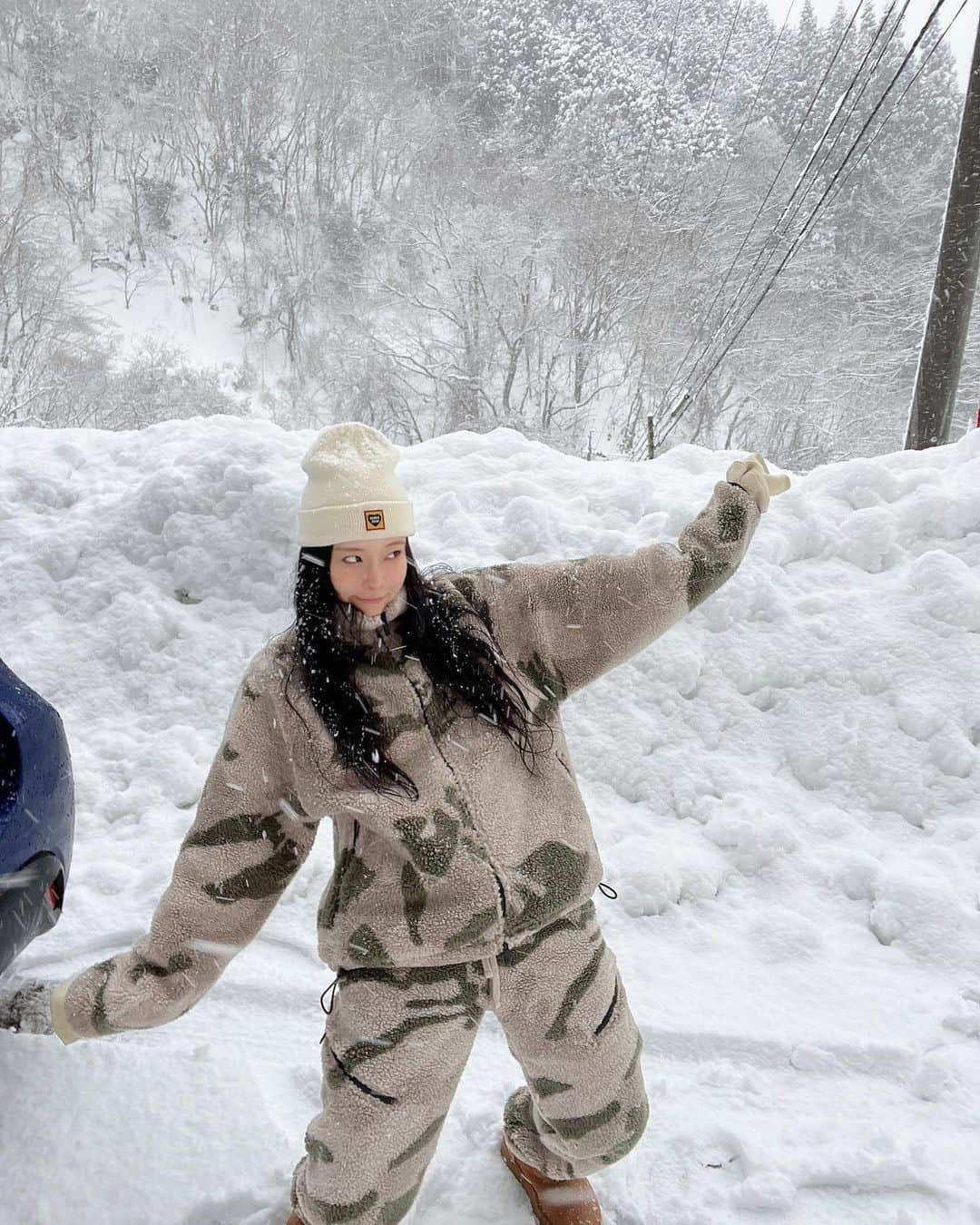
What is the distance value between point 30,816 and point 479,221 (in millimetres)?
25856

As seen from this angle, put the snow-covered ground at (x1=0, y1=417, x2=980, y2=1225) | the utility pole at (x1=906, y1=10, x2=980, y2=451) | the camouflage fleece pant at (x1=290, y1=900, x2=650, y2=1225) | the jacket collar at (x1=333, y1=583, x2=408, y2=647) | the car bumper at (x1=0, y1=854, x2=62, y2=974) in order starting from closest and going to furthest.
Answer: the camouflage fleece pant at (x1=290, y1=900, x2=650, y2=1225)
the jacket collar at (x1=333, y1=583, x2=408, y2=647)
the car bumper at (x1=0, y1=854, x2=62, y2=974)
the snow-covered ground at (x1=0, y1=417, x2=980, y2=1225)
the utility pole at (x1=906, y1=10, x2=980, y2=451)

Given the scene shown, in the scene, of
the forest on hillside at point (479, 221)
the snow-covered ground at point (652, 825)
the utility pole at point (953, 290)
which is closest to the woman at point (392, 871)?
the snow-covered ground at point (652, 825)

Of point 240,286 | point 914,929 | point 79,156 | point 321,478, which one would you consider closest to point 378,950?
point 321,478

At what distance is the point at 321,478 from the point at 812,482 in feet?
10.3

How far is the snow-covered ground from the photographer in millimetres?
1647

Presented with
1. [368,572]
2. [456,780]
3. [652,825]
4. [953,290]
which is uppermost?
[953,290]

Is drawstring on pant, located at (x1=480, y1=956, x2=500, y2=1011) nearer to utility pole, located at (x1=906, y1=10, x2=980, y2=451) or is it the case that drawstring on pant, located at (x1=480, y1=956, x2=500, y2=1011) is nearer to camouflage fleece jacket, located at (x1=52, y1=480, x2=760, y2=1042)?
camouflage fleece jacket, located at (x1=52, y1=480, x2=760, y2=1042)

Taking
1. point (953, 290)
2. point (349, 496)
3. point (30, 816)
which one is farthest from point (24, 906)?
point (953, 290)

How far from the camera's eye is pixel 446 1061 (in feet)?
4.30

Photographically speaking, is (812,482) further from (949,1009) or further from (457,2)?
(457,2)

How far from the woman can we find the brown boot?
4.0 inches

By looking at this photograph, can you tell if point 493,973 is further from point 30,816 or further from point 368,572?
point 30,816

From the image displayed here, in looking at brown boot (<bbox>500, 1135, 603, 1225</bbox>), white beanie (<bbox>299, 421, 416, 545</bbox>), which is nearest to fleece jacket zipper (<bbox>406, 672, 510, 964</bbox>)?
white beanie (<bbox>299, 421, 416, 545</bbox>)

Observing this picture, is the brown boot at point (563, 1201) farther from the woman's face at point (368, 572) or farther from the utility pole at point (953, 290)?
the utility pole at point (953, 290)
